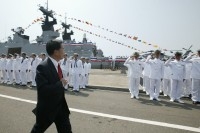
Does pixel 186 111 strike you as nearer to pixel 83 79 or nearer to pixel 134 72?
pixel 134 72

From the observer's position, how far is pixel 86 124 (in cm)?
644

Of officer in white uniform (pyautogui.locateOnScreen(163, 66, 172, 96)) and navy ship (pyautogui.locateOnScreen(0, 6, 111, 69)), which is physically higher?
navy ship (pyautogui.locateOnScreen(0, 6, 111, 69))

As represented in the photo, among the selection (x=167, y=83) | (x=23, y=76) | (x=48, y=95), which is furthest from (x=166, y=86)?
(x=48, y=95)

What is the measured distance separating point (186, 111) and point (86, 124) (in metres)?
3.64

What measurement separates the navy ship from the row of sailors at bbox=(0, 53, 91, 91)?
2209 cm

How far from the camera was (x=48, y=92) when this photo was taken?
3344 millimetres

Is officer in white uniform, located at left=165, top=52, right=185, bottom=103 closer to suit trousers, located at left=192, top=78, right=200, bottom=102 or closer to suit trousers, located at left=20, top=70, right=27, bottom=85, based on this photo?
suit trousers, located at left=192, top=78, right=200, bottom=102

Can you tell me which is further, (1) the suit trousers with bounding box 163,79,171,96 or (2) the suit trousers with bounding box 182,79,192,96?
(1) the suit trousers with bounding box 163,79,171,96

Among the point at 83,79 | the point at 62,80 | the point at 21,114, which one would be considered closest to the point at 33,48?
the point at 83,79

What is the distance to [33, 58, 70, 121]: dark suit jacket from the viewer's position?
336 cm

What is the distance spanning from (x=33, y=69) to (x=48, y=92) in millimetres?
14246

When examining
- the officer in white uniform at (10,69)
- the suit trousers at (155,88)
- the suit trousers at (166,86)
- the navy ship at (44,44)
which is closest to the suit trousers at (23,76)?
the officer in white uniform at (10,69)

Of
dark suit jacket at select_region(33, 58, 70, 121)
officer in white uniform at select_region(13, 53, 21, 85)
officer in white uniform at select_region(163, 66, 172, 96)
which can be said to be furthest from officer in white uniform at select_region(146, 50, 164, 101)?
officer in white uniform at select_region(13, 53, 21, 85)

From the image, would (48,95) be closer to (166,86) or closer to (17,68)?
(166,86)
